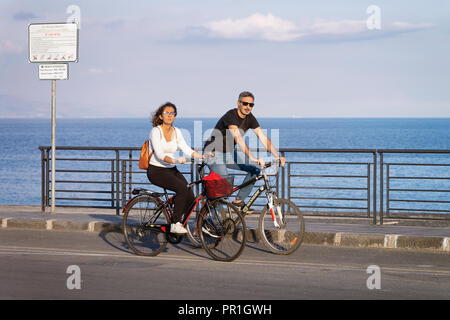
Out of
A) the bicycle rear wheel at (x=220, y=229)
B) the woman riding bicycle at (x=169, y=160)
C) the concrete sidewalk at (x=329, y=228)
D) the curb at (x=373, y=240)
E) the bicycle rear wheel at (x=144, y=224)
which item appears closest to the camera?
the bicycle rear wheel at (x=220, y=229)

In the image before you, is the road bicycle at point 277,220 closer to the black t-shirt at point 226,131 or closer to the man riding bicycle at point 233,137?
the man riding bicycle at point 233,137

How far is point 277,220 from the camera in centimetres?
995

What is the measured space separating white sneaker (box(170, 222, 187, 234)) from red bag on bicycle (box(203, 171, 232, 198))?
52cm

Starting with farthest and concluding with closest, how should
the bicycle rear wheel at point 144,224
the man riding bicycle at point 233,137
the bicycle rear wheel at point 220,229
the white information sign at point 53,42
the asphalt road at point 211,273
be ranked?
1. the white information sign at point 53,42
2. the man riding bicycle at point 233,137
3. the bicycle rear wheel at point 144,224
4. the bicycle rear wheel at point 220,229
5. the asphalt road at point 211,273

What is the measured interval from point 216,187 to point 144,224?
3.97ft

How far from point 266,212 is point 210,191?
2.98 ft

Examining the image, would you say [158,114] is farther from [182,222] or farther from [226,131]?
[182,222]

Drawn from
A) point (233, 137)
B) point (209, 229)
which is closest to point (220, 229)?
point (209, 229)

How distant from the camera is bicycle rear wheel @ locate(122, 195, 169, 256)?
979 centimetres

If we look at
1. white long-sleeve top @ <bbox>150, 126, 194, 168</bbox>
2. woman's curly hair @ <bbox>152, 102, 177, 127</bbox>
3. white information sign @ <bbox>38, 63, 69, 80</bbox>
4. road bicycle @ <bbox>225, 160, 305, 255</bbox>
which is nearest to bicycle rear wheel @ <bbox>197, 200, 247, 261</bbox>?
road bicycle @ <bbox>225, 160, 305, 255</bbox>

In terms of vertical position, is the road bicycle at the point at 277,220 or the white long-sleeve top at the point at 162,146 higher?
the white long-sleeve top at the point at 162,146

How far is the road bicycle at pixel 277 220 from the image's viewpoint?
9805 millimetres

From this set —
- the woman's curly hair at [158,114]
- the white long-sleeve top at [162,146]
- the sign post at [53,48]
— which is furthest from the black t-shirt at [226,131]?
the sign post at [53,48]
